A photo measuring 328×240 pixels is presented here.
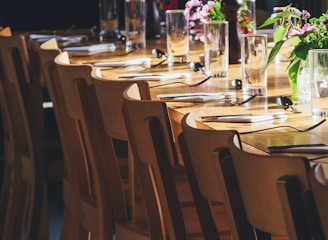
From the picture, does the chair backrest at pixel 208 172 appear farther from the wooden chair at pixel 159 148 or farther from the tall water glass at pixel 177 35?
the tall water glass at pixel 177 35

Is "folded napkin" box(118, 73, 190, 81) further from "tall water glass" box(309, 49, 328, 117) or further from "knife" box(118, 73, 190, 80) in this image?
"tall water glass" box(309, 49, 328, 117)

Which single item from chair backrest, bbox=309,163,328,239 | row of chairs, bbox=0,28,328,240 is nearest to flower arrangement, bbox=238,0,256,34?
row of chairs, bbox=0,28,328,240

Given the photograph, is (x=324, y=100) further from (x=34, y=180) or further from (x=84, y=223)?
(x=34, y=180)

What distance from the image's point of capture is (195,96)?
139 inches

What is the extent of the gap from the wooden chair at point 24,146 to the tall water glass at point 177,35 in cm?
68

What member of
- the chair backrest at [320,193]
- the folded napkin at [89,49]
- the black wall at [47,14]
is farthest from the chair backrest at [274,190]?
the black wall at [47,14]

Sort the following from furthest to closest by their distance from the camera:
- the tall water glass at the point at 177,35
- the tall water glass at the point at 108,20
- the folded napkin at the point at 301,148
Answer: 1. the tall water glass at the point at 108,20
2. the tall water glass at the point at 177,35
3. the folded napkin at the point at 301,148

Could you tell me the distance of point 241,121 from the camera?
3029 mm

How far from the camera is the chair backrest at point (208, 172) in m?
2.13

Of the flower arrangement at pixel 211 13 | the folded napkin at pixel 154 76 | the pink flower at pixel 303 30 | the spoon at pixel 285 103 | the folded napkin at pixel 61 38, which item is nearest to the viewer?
the spoon at pixel 285 103

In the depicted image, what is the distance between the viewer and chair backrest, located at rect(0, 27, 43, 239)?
4.71m

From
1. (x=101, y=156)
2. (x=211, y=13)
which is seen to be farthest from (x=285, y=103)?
(x=211, y=13)

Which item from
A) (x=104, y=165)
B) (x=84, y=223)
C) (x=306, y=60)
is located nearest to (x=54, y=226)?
(x=84, y=223)

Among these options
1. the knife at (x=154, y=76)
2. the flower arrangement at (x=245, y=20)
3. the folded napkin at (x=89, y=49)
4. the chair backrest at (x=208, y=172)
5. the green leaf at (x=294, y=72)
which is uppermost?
the chair backrest at (x=208, y=172)
